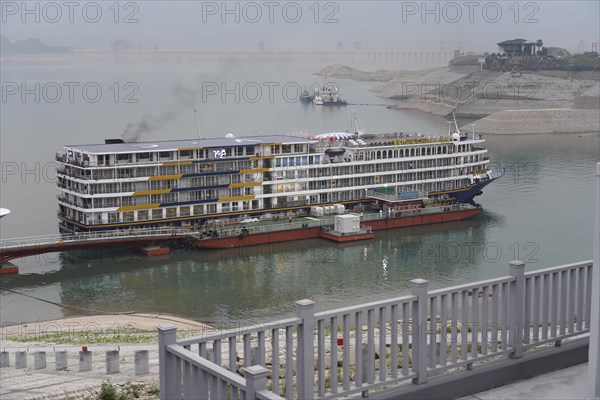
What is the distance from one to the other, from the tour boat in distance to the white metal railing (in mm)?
24440

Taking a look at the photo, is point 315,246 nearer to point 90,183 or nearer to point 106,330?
point 90,183

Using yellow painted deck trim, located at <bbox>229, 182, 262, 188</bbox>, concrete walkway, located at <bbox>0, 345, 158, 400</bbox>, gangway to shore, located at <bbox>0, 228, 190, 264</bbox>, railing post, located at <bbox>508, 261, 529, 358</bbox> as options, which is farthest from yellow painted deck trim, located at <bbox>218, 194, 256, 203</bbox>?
railing post, located at <bbox>508, 261, 529, 358</bbox>

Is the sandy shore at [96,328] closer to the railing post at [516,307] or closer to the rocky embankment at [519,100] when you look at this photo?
the railing post at [516,307]

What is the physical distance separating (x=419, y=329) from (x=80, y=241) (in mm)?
23461

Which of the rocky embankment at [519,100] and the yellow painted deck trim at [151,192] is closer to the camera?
the yellow painted deck trim at [151,192]

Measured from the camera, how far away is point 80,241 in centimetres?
2766

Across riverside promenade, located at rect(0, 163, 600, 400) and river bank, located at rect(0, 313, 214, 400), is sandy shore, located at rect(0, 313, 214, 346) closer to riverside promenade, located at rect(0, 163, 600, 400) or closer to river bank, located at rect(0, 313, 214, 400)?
river bank, located at rect(0, 313, 214, 400)

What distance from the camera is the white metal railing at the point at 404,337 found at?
4754mm

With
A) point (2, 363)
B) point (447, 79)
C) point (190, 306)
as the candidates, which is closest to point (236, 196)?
point (190, 306)

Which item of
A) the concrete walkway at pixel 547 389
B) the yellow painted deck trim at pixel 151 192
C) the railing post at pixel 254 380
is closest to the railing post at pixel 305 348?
the railing post at pixel 254 380

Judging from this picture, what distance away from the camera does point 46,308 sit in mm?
22109


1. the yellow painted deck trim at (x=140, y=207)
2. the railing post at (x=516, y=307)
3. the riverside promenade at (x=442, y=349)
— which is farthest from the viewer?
the yellow painted deck trim at (x=140, y=207)

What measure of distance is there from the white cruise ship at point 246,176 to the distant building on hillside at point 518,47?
71.5 m

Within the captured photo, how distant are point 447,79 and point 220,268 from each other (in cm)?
8795
